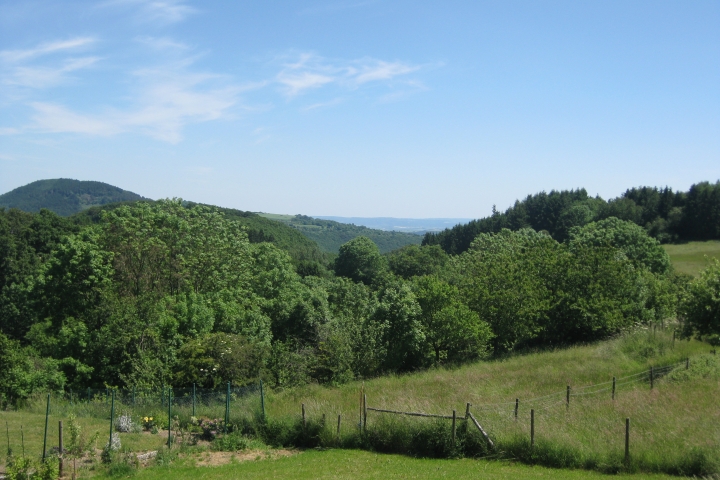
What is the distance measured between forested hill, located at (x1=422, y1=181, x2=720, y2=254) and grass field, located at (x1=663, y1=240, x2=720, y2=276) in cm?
393

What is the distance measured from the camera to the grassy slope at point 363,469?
1476 centimetres

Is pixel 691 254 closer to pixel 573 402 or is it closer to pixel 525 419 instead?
pixel 573 402

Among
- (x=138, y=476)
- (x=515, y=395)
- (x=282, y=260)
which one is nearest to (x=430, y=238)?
(x=282, y=260)

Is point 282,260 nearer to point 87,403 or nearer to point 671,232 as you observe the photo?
point 87,403

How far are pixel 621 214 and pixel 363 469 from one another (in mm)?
99920

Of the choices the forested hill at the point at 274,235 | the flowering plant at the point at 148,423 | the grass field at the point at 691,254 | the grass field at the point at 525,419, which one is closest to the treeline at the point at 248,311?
the grass field at the point at 525,419

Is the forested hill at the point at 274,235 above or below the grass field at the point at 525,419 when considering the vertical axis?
above

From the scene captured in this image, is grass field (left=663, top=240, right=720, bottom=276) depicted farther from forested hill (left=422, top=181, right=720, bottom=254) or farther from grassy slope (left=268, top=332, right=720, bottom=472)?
grassy slope (left=268, top=332, right=720, bottom=472)

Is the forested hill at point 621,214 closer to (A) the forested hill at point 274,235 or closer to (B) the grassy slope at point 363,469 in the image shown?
(A) the forested hill at point 274,235

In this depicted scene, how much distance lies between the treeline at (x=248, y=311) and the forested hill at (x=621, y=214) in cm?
5809

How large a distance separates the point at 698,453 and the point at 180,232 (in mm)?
34684

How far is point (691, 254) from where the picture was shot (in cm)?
8488

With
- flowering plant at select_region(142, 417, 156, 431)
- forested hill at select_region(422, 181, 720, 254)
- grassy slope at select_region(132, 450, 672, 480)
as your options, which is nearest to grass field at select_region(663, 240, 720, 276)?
forested hill at select_region(422, 181, 720, 254)

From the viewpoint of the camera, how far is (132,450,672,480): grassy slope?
14758 mm
